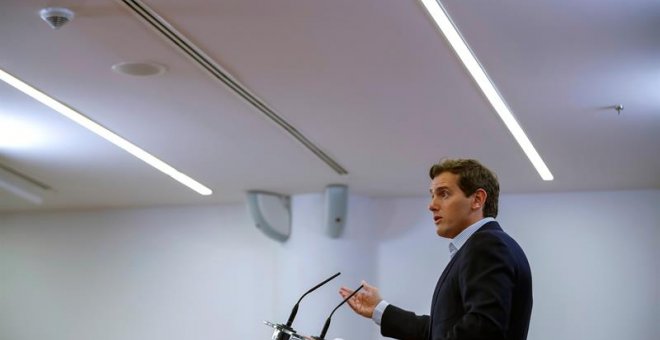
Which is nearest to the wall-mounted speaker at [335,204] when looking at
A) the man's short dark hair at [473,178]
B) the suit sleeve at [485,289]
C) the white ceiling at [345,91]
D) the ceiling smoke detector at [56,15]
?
the white ceiling at [345,91]

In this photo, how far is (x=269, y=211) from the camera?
6438 mm

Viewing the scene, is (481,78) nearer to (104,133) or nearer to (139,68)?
(139,68)

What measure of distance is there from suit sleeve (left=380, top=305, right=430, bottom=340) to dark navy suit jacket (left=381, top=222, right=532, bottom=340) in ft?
0.92

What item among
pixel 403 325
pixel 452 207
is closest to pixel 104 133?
pixel 403 325

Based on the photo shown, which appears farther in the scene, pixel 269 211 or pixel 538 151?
pixel 269 211

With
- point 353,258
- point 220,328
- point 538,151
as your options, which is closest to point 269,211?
point 353,258

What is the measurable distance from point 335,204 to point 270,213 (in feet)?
1.88

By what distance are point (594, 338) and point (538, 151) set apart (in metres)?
1.57

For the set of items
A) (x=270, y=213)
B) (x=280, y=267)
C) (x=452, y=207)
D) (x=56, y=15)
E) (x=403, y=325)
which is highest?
(x=56, y=15)

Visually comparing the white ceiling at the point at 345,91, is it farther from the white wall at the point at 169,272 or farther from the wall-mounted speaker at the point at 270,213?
the white wall at the point at 169,272

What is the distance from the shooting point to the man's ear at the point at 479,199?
7.79 feet

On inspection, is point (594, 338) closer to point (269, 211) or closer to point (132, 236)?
point (269, 211)

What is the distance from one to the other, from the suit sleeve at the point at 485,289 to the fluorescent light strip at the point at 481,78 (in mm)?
1497

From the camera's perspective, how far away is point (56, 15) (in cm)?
355
